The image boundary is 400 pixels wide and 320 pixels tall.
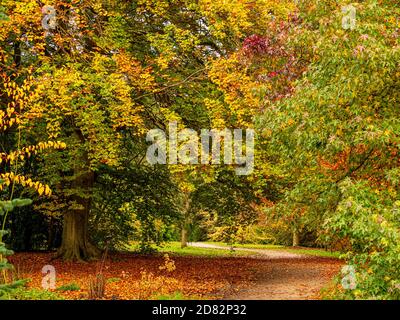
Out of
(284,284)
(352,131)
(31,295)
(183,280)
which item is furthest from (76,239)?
(352,131)

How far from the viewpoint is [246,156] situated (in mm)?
15086

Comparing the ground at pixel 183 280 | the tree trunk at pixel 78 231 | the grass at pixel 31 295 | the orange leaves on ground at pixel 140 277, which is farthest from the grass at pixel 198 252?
the grass at pixel 31 295

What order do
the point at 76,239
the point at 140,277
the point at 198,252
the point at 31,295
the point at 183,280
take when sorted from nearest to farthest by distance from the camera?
the point at 31,295 < the point at 183,280 < the point at 140,277 < the point at 76,239 < the point at 198,252

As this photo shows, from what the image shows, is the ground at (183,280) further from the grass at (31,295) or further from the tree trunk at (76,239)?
the grass at (31,295)

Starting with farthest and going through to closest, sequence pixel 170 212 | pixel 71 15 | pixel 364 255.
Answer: pixel 170 212 < pixel 71 15 < pixel 364 255

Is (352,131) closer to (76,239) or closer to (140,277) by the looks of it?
(140,277)

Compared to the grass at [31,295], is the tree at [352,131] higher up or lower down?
higher up

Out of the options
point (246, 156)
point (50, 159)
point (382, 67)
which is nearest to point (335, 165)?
point (382, 67)

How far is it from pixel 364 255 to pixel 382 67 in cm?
295

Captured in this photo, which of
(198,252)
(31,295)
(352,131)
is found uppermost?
(352,131)

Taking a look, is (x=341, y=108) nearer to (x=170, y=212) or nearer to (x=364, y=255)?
(x=364, y=255)

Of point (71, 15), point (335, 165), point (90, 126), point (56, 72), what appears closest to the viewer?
point (335, 165)

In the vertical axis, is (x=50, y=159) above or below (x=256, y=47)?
below

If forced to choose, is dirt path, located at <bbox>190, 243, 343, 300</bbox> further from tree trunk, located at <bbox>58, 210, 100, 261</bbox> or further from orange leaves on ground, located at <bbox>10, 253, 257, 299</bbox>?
tree trunk, located at <bbox>58, 210, 100, 261</bbox>
